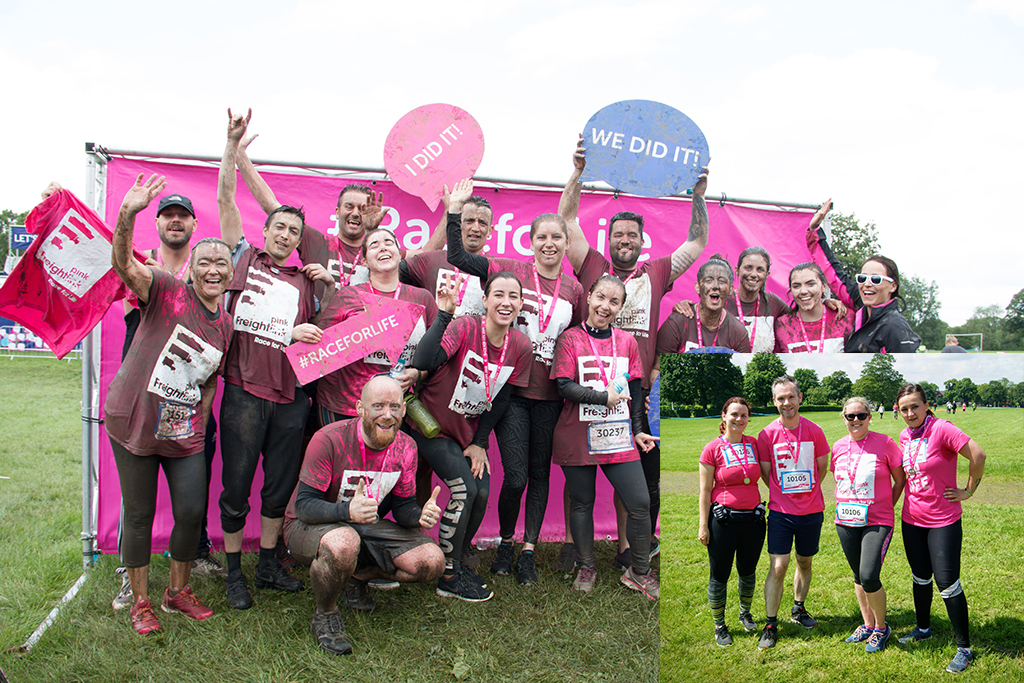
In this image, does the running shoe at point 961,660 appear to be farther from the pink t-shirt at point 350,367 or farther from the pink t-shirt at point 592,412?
the pink t-shirt at point 350,367

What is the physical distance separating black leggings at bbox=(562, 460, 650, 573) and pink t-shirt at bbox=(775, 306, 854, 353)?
153 centimetres

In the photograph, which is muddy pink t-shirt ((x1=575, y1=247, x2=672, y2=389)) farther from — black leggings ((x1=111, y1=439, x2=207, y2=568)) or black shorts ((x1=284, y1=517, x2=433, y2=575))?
black leggings ((x1=111, y1=439, x2=207, y2=568))

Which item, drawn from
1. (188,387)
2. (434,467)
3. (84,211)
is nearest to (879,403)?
(434,467)

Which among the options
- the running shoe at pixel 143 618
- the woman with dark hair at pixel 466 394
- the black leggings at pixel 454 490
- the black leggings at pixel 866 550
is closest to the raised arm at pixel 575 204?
the woman with dark hair at pixel 466 394

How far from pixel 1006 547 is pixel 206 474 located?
396cm

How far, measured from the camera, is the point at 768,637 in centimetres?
275

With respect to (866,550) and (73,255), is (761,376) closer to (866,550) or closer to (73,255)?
(866,550)

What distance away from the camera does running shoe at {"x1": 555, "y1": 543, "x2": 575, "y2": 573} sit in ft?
14.7

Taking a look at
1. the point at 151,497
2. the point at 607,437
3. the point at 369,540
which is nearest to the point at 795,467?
the point at 607,437

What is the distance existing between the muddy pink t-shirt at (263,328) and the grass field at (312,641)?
1302 mm

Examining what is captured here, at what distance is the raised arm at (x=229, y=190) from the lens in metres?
4.30

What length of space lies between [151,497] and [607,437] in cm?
256

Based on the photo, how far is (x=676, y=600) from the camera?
2.82 m

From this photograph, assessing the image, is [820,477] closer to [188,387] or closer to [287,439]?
[287,439]
